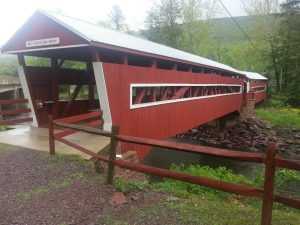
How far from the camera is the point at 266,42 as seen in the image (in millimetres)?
35062

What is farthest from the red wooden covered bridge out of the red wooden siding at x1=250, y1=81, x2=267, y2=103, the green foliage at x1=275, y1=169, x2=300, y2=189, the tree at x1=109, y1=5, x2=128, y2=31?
the tree at x1=109, y1=5, x2=128, y2=31

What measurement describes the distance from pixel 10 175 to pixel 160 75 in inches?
206

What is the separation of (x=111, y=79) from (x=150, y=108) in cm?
208

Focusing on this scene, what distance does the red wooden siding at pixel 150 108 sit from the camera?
7.71 meters

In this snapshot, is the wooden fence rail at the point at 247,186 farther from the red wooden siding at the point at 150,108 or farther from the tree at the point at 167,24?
the tree at the point at 167,24

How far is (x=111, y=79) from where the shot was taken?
24.6 ft

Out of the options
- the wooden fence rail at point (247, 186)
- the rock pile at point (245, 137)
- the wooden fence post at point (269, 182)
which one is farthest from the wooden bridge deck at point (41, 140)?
the rock pile at point (245, 137)

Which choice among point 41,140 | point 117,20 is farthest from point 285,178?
point 117,20

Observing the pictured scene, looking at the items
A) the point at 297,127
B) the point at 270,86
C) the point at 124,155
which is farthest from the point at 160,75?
the point at 270,86

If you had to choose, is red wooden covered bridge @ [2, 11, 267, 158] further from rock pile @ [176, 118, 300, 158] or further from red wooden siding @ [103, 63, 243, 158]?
rock pile @ [176, 118, 300, 158]

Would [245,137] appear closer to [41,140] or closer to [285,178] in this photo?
[285,178]

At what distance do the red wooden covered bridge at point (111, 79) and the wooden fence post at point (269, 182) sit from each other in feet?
14.9

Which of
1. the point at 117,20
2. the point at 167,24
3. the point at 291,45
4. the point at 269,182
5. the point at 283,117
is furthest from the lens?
the point at 117,20

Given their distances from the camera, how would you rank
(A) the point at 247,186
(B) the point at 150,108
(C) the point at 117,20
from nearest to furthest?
(A) the point at 247,186, (B) the point at 150,108, (C) the point at 117,20
